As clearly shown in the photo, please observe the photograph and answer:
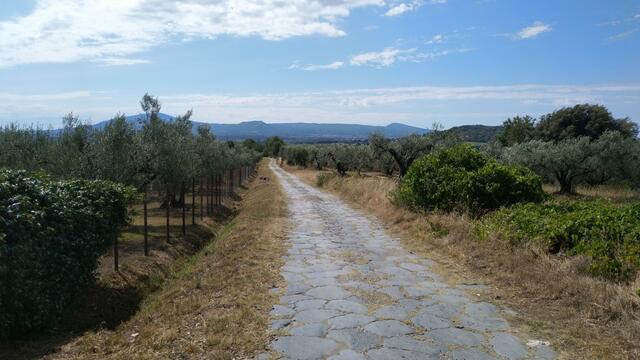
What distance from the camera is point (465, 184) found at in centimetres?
1144

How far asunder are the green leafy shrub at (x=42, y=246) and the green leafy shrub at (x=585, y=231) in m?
6.17

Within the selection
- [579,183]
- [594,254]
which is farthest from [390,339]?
[579,183]

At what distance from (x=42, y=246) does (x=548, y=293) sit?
5.70 meters

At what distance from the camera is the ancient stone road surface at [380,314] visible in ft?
14.5

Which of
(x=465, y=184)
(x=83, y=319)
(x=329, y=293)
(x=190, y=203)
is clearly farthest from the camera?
(x=190, y=203)

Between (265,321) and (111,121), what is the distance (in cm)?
1117

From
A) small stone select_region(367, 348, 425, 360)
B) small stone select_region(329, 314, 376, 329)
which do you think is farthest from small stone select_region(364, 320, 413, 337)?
small stone select_region(367, 348, 425, 360)

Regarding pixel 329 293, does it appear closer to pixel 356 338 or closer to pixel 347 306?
pixel 347 306

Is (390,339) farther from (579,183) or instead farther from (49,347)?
(579,183)

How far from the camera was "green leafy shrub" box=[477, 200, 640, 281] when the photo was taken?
5848mm

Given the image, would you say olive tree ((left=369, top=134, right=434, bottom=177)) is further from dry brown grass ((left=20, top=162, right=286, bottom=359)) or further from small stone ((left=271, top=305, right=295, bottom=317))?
small stone ((left=271, top=305, right=295, bottom=317))

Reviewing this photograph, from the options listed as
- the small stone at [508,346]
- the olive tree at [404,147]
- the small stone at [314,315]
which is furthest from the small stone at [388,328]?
the olive tree at [404,147]

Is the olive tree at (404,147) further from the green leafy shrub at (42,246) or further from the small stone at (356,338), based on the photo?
the small stone at (356,338)

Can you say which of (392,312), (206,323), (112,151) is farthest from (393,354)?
(112,151)
